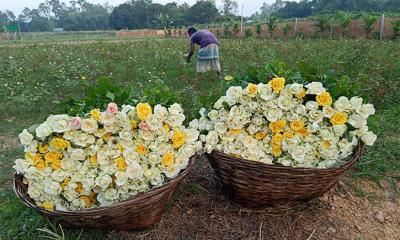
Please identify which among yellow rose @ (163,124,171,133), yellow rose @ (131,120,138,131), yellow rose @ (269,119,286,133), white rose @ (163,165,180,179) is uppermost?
yellow rose @ (131,120,138,131)

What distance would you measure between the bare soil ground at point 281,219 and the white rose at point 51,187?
39cm

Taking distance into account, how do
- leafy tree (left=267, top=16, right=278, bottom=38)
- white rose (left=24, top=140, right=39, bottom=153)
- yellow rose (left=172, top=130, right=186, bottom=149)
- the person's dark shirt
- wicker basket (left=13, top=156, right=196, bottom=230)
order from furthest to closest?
leafy tree (left=267, top=16, right=278, bottom=38) → the person's dark shirt → yellow rose (left=172, top=130, right=186, bottom=149) → white rose (left=24, top=140, right=39, bottom=153) → wicker basket (left=13, top=156, right=196, bottom=230)

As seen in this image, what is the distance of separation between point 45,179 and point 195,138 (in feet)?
2.44

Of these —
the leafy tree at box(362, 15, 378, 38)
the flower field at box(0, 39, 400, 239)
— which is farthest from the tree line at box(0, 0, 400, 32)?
the flower field at box(0, 39, 400, 239)

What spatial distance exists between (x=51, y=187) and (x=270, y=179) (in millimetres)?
1042

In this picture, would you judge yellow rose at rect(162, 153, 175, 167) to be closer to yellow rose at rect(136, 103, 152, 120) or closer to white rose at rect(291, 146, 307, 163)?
yellow rose at rect(136, 103, 152, 120)

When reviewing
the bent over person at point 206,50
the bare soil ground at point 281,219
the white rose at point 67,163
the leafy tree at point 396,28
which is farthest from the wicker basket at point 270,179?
the leafy tree at point 396,28

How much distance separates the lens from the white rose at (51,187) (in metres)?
1.56

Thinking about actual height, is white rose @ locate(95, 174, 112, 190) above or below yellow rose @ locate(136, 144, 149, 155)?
below

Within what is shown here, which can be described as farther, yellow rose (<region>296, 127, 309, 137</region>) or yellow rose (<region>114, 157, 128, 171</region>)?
yellow rose (<region>296, 127, 309, 137</region>)

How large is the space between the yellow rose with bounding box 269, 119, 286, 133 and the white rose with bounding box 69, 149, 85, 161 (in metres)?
0.94

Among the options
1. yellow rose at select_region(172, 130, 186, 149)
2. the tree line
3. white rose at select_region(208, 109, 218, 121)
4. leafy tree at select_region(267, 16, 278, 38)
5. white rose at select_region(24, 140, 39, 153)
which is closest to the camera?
white rose at select_region(24, 140, 39, 153)

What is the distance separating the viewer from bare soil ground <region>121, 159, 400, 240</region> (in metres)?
1.82

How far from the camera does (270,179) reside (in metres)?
1.65
